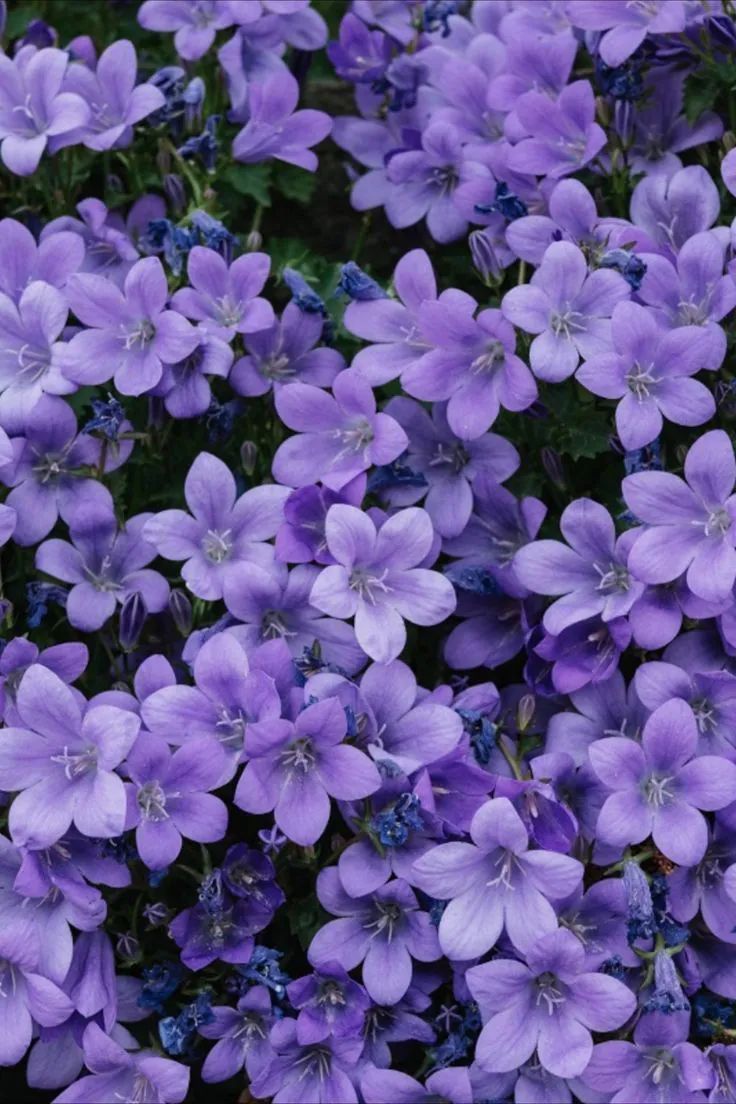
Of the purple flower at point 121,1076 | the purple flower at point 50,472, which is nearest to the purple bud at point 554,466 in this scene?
the purple flower at point 50,472

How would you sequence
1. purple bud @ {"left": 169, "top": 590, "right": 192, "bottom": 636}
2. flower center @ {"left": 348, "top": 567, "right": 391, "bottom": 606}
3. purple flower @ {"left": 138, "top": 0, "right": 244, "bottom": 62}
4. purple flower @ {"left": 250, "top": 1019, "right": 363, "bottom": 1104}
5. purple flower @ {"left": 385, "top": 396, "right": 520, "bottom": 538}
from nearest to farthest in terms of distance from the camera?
purple flower @ {"left": 250, "top": 1019, "right": 363, "bottom": 1104} → flower center @ {"left": 348, "top": 567, "right": 391, "bottom": 606} → purple bud @ {"left": 169, "top": 590, "right": 192, "bottom": 636} → purple flower @ {"left": 385, "top": 396, "right": 520, "bottom": 538} → purple flower @ {"left": 138, "top": 0, "right": 244, "bottom": 62}

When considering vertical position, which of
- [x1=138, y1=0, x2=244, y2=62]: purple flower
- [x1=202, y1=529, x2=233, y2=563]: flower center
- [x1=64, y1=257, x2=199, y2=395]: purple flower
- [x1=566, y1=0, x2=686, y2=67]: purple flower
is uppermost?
[x1=566, y1=0, x2=686, y2=67]: purple flower

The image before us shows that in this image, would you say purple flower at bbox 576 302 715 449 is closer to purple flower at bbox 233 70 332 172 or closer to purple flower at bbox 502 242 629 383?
purple flower at bbox 502 242 629 383

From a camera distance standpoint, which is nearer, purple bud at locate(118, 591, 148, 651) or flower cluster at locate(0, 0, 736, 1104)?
flower cluster at locate(0, 0, 736, 1104)

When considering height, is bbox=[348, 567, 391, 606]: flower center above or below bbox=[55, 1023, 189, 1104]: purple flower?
above

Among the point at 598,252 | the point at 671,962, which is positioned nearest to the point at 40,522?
the point at 598,252

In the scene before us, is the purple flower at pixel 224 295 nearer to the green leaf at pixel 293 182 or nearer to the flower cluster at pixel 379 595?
the flower cluster at pixel 379 595

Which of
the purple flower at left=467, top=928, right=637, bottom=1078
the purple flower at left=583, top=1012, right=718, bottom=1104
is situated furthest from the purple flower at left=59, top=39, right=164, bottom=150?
the purple flower at left=583, top=1012, right=718, bottom=1104
